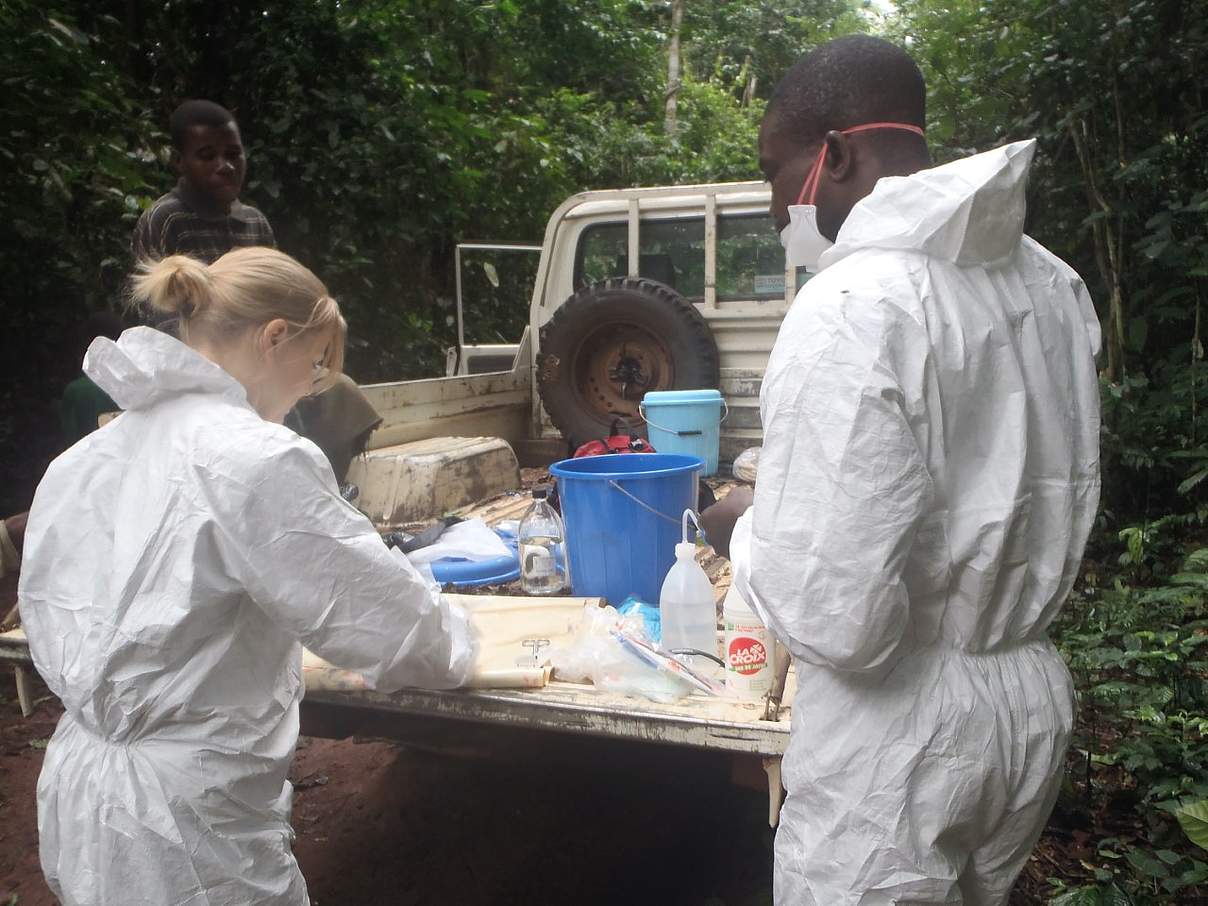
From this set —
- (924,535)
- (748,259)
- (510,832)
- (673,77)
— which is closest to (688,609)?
(924,535)

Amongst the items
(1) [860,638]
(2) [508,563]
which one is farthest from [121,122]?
(1) [860,638]

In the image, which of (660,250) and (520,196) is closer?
(660,250)

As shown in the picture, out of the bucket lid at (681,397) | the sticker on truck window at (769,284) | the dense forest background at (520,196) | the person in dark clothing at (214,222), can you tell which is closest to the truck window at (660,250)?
the sticker on truck window at (769,284)

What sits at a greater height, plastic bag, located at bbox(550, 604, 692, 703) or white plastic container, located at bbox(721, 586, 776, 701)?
white plastic container, located at bbox(721, 586, 776, 701)

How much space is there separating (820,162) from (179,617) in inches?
45.3

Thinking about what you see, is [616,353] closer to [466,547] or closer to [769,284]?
[769,284]

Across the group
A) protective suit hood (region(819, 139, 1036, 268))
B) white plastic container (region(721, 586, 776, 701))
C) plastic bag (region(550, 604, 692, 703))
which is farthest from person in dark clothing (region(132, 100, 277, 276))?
protective suit hood (region(819, 139, 1036, 268))

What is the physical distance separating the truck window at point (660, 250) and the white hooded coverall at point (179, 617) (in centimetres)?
377

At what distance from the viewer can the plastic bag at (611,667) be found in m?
1.98

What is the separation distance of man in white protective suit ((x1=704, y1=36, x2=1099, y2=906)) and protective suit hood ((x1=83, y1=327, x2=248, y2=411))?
0.88 m

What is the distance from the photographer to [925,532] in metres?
1.20

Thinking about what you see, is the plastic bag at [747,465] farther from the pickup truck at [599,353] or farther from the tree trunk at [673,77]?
the tree trunk at [673,77]

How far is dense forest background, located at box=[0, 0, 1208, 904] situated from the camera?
290 centimetres

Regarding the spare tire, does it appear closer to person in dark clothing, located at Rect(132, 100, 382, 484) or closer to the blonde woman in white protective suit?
person in dark clothing, located at Rect(132, 100, 382, 484)
